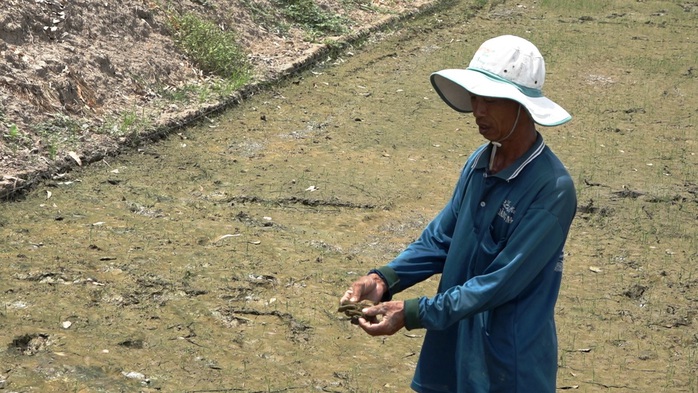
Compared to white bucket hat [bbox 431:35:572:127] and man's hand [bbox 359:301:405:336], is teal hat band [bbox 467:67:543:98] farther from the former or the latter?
man's hand [bbox 359:301:405:336]

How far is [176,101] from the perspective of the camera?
30.4 ft

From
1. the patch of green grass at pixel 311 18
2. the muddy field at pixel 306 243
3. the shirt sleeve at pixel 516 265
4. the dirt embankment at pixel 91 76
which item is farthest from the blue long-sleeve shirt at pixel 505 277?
the patch of green grass at pixel 311 18

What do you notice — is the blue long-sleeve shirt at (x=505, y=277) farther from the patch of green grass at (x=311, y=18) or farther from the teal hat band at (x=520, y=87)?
the patch of green grass at (x=311, y=18)

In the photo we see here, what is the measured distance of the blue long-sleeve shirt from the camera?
3.00 m

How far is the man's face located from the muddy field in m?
2.21

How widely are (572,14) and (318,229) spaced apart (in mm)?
8773

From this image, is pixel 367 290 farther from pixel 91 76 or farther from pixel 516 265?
pixel 91 76

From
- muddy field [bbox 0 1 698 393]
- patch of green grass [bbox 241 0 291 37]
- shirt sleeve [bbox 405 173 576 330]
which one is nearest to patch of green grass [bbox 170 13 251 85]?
muddy field [bbox 0 1 698 393]

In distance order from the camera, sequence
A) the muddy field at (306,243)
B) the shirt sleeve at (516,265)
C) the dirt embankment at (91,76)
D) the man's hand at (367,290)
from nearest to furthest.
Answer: the shirt sleeve at (516,265) → the man's hand at (367,290) → the muddy field at (306,243) → the dirt embankment at (91,76)

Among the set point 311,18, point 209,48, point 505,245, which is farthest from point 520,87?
point 311,18

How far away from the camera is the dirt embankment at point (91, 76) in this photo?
7.73 m

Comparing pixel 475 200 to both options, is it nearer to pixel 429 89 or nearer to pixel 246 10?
pixel 429 89

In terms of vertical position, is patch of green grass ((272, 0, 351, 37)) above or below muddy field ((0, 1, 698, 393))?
below

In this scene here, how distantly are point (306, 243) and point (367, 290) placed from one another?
3.46m
